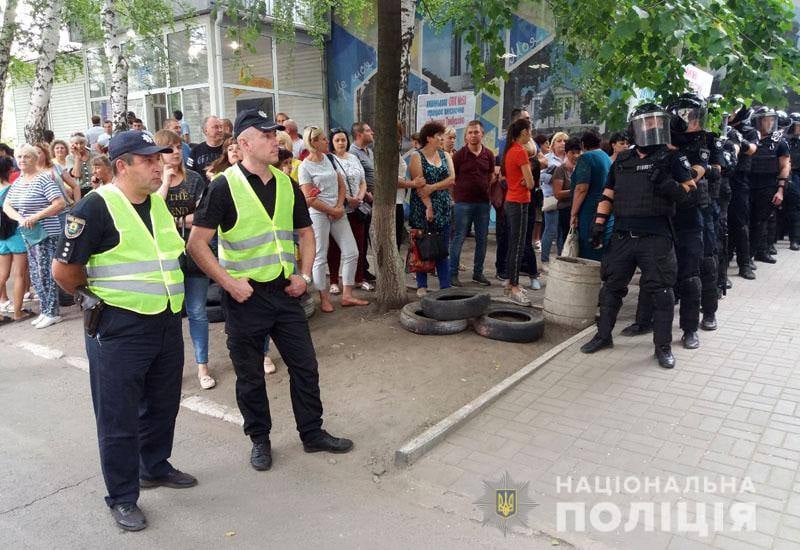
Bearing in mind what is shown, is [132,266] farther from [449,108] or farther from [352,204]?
[449,108]

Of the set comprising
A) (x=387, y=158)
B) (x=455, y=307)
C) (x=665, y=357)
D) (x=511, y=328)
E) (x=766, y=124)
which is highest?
(x=766, y=124)

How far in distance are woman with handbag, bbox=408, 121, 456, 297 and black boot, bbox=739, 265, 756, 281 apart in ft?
14.8

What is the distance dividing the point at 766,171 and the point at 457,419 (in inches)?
284

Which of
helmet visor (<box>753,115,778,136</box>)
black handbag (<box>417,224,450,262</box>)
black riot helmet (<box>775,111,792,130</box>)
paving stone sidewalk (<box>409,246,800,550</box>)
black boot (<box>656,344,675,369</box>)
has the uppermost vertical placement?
black riot helmet (<box>775,111,792,130</box>)

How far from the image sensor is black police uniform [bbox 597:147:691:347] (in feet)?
16.8

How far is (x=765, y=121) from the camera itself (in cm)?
895

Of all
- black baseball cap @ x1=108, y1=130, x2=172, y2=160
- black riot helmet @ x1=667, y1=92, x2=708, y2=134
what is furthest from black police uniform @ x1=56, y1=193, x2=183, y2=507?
black riot helmet @ x1=667, y1=92, x2=708, y2=134

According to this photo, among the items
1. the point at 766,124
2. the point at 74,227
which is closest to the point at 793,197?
the point at 766,124

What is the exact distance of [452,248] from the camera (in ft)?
25.3

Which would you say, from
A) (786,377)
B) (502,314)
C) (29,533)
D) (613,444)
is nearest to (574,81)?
(502,314)

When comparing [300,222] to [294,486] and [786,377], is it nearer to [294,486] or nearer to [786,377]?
[294,486]

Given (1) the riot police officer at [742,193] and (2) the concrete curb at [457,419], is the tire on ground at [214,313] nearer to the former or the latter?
(2) the concrete curb at [457,419]

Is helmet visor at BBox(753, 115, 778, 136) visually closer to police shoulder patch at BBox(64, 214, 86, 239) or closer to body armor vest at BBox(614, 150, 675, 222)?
body armor vest at BBox(614, 150, 675, 222)

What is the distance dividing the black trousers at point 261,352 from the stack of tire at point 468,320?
2215 mm
